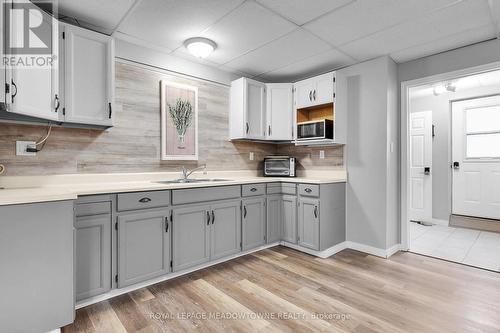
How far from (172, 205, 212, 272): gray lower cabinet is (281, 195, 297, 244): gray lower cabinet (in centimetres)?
114

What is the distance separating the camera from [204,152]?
340 cm

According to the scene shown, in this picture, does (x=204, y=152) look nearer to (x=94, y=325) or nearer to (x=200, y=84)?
(x=200, y=84)

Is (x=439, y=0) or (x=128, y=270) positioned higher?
(x=439, y=0)

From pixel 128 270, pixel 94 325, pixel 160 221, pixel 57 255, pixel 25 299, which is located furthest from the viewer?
pixel 160 221

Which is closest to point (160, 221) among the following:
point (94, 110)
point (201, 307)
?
point (201, 307)

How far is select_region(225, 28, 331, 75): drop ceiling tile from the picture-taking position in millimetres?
2695

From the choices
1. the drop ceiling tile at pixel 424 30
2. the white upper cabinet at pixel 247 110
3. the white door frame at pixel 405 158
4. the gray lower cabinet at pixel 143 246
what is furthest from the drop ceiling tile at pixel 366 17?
the gray lower cabinet at pixel 143 246

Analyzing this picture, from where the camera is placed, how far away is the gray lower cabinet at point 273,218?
10.9 feet

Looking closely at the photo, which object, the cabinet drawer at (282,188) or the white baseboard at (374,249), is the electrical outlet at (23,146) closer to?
the cabinet drawer at (282,188)

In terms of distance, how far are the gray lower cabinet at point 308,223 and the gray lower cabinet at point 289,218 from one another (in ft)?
0.24

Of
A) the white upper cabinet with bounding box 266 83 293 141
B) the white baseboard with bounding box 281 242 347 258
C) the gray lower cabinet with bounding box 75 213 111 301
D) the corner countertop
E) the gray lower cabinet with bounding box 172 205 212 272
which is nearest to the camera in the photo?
the corner countertop

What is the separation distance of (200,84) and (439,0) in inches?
98.5

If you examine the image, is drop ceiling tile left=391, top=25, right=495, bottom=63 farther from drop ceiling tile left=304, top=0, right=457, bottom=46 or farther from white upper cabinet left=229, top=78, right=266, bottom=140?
white upper cabinet left=229, top=78, right=266, bottom=140

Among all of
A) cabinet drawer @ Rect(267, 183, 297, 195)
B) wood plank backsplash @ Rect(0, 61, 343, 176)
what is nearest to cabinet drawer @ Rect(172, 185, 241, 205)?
cabinet drawer @ Rect(267, 183, 297, 195)
